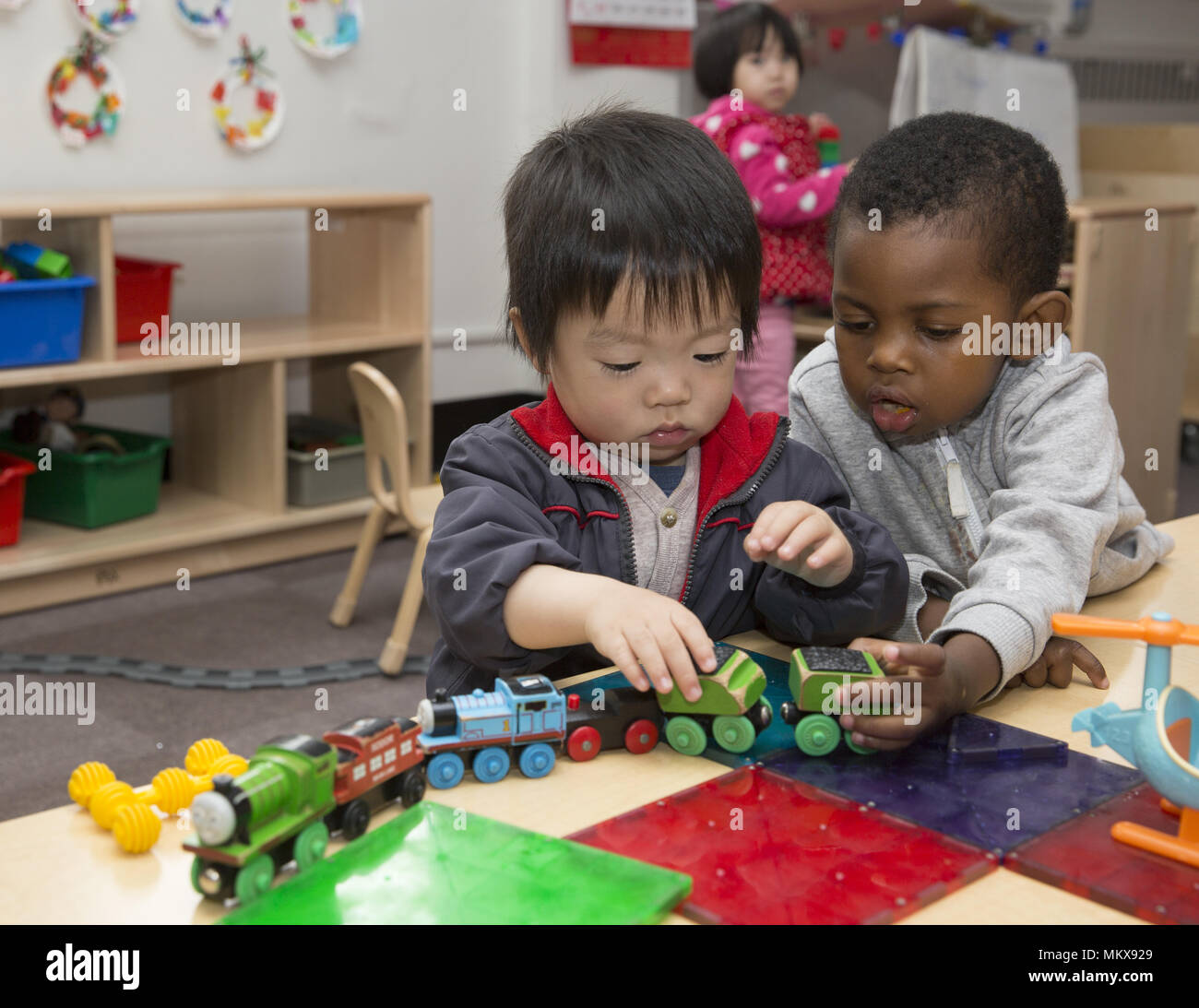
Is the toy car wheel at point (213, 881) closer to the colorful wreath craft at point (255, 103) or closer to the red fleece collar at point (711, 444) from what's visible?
the red fleece collar at point (711, 444)

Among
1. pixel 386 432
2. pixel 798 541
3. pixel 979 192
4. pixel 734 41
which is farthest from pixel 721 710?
pixel 734 41

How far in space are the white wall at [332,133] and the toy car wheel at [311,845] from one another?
→ 96.3 inches

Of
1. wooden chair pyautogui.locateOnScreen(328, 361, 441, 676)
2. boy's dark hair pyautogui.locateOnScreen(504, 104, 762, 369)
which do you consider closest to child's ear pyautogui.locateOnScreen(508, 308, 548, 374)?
boy's dark hair pyautogui.locateOnScreen(504, 104, 762, 369)

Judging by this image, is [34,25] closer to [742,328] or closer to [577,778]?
[742,328]

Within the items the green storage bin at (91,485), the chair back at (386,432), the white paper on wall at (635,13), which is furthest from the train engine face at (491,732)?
the white paper on wall at (635,13)

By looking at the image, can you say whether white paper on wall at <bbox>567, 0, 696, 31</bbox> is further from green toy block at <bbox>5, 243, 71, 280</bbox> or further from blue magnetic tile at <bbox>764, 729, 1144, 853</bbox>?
blue magnetic tile at <bbox>764, 729, 1144, 853</bbox>

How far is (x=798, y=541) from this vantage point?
2.52 feet

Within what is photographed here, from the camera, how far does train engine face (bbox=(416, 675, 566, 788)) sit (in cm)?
69

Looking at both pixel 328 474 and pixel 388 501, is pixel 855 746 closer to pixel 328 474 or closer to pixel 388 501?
pixel 388 501

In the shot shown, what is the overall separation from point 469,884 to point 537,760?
0.14 m

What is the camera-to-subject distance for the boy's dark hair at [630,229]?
0.84 m

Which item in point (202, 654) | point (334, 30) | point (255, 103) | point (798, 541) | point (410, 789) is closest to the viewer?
point (410, 789)

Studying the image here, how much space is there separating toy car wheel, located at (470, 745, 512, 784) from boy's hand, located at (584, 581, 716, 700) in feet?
0.27
